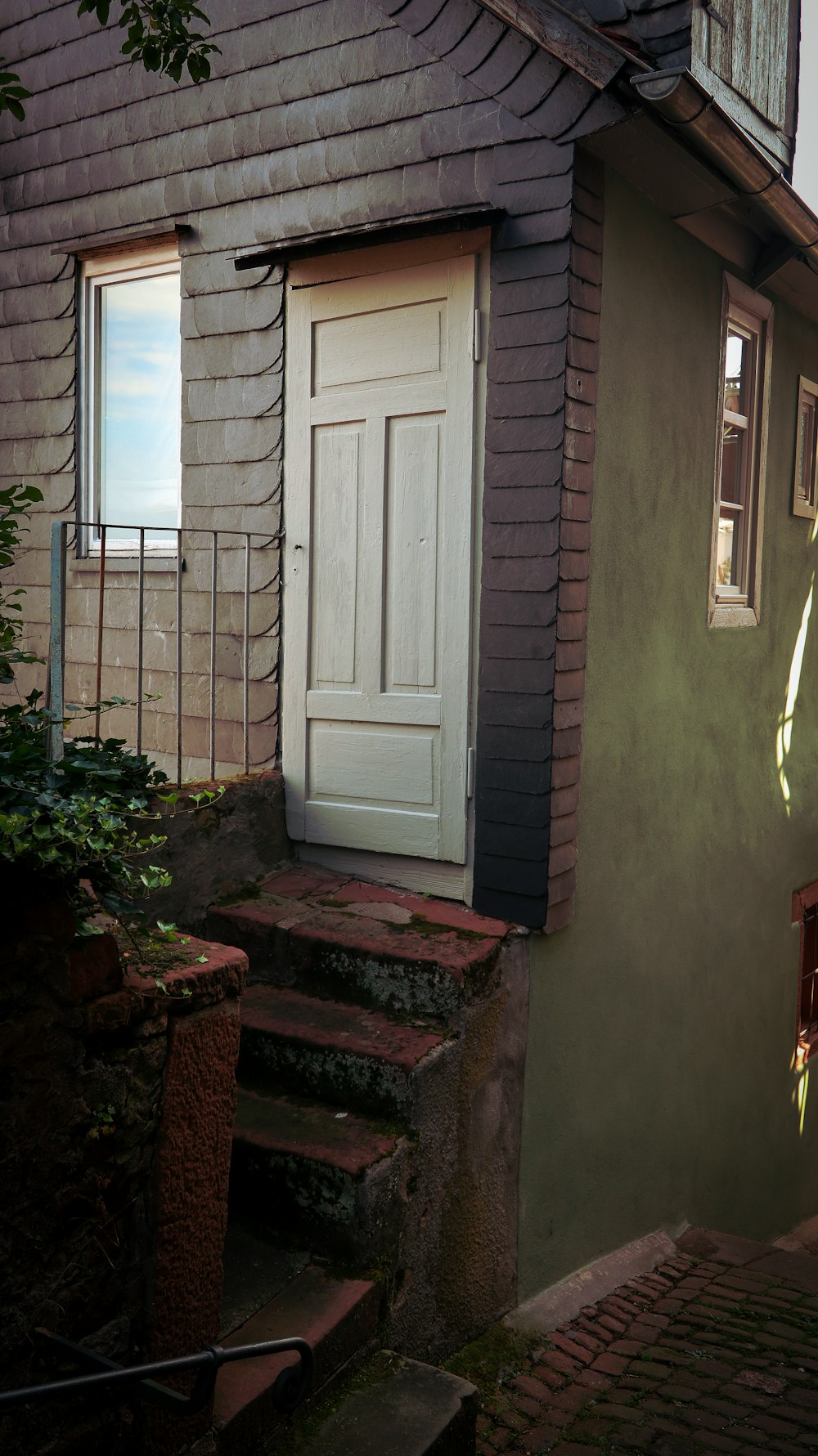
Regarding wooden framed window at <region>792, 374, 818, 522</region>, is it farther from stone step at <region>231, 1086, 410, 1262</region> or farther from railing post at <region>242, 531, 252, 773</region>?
stone step at <region>231, 1086, 410, 1262</region>

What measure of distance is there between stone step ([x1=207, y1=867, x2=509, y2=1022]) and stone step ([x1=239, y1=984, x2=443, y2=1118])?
0.10 meters

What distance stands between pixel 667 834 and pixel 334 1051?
2266 millimetres

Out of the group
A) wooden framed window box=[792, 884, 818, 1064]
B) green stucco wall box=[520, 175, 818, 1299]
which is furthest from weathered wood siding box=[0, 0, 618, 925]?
wooden framed window box=[792, 884, 818, 1064]

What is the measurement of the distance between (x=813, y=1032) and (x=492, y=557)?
5068 mm

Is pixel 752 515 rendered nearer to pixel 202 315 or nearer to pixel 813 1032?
pixel 202 315

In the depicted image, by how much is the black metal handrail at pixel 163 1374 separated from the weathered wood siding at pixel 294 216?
2358mm

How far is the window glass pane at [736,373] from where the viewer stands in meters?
6.10

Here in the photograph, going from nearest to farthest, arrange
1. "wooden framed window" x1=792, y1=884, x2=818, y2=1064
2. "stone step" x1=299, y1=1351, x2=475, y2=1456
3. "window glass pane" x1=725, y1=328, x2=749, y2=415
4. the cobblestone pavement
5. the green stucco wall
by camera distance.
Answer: "stone step" x1=299, y1=1351, x2=475, y2=1456 < the cobblestone pavement < the green stucco wall < "window glass pane" x1=725, y1=328, x2=749, y2=415 < "wooden framed window" x1=792, y1=884, x2=818, y2=1064

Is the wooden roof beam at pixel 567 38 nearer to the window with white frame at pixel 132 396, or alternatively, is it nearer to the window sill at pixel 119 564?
the window with white frame at pixel 132 396

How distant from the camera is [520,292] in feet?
14.2

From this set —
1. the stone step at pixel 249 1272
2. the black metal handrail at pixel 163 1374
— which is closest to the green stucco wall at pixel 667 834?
the stone step at pixel 249 1272

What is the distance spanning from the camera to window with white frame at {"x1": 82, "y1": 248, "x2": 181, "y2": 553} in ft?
18.9

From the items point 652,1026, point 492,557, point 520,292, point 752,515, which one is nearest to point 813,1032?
point 652,1026

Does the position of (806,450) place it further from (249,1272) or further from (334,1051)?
(249,1272)
